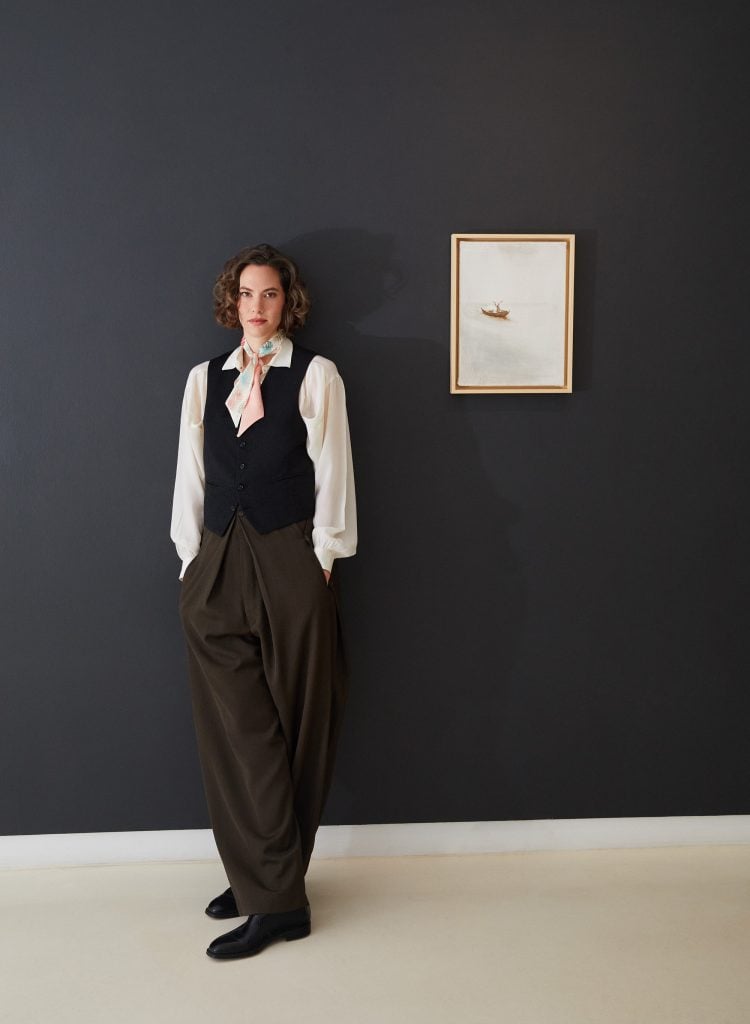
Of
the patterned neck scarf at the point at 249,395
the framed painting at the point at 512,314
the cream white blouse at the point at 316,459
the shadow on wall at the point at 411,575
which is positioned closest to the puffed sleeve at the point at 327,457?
the cream white blouse at the point at 316,459

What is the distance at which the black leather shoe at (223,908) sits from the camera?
236 cm

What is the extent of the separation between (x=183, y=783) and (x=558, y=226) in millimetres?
1959

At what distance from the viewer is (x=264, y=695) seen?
2318 millimetres

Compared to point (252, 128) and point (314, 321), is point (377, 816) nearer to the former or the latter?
point (314, 321)

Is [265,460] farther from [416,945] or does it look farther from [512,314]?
[416,945]

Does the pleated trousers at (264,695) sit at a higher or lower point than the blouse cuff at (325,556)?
lower

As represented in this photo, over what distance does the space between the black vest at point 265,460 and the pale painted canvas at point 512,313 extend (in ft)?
1.70

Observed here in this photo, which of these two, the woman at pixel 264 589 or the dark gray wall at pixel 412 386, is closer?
the woman at pixel 264 589

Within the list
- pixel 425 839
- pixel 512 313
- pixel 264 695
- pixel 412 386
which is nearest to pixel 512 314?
pixel 512 313

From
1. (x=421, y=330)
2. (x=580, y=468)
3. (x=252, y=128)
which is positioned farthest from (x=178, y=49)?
(x=580, y=468)

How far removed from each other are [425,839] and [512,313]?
61.8 inches

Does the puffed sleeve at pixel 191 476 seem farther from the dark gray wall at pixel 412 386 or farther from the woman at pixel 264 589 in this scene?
the dark gray wall at pixel 412 386

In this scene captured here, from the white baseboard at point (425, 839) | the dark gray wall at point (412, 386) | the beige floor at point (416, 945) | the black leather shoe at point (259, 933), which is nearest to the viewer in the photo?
the beige floor at point (416, 945)

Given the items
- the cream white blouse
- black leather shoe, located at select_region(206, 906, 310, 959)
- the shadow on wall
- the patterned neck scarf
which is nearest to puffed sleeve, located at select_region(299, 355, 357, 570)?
the cream white blouse
